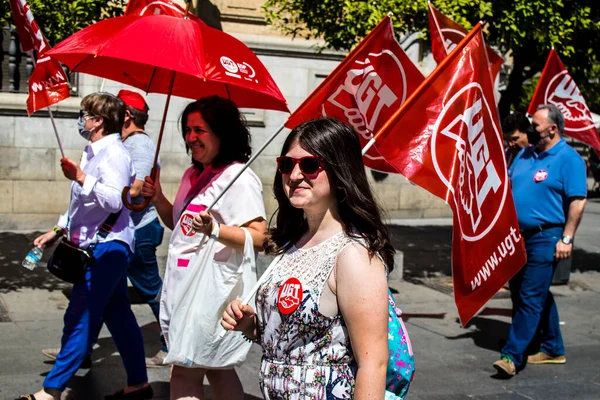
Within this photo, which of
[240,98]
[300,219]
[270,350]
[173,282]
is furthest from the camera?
[240,98]

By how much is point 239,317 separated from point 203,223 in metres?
0.86

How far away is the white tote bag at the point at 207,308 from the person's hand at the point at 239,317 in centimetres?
79

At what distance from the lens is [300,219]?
9.73 feet

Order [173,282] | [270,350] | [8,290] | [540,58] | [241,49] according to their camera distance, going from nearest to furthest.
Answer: [270,350] < [173,282] < [241,49] < [8,290] < [540,58]

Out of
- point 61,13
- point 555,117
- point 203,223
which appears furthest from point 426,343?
point 61,13

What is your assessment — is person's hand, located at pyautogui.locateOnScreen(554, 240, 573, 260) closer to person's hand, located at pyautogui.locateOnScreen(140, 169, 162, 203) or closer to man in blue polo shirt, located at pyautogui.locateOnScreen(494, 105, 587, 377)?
man in blue polo shirt, located at pyautogui.locateOnScreen(494, 105, 587, 377)

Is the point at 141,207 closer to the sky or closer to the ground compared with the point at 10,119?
closer to the sky

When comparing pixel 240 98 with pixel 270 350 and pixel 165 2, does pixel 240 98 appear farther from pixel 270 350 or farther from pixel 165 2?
pixel 270 350

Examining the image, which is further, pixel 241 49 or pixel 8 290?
pixel 8 290

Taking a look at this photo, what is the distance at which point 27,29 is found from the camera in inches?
194

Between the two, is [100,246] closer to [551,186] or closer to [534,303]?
[534,303]

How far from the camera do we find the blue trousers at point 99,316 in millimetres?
4578

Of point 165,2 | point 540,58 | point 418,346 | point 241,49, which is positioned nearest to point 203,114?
point 241,49

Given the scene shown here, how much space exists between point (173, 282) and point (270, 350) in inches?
55.9
